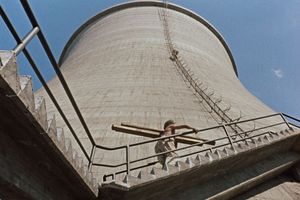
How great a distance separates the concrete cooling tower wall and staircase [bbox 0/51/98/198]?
87 centimetres

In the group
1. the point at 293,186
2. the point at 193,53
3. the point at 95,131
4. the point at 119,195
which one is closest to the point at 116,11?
the point at 193,53

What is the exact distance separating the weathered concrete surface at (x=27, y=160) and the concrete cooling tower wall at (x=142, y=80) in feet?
2.73

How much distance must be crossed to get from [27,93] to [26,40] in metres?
0.33

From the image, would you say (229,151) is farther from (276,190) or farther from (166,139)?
(276,190)

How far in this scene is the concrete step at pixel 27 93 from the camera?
2.32 metres

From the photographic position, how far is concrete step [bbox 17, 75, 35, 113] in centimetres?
232

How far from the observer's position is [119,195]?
3170 millimetres

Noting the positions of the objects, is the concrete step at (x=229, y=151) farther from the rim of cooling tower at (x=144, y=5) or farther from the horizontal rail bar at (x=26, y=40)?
the rim of cooling tower at (x=144, y=5)

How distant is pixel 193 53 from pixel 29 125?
7940 millimetres

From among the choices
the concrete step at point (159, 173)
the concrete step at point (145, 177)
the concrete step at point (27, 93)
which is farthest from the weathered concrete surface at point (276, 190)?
the concrete step at point (27, 93)

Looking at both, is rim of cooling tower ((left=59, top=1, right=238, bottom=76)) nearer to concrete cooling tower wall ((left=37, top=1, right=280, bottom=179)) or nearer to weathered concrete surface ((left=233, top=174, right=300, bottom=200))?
concrete cooling tower wall ((left=37, top=1, right=280, bottom=179))

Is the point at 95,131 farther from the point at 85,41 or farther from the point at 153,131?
the point at 85,41

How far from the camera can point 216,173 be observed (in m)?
3.96

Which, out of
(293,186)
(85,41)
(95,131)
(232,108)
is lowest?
(293,186)
